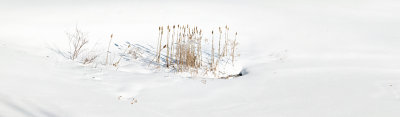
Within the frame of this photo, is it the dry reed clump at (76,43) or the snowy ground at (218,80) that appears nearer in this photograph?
the snowy ground at (218,80)

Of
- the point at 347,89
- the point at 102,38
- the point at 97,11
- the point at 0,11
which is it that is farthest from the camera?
the point at 97,11

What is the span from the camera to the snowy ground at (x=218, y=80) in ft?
7.54

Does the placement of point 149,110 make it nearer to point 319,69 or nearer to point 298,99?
point 298,99

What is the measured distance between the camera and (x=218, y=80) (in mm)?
3145

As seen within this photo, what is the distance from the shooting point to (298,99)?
2.46 m

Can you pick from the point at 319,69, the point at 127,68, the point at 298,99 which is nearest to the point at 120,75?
the point at 127,68

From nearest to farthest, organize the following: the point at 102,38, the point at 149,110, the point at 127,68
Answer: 1. the point at 149,110
2. the point at 127,68
3. the point at 102,38

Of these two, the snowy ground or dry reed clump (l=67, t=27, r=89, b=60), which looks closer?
the snowy ground

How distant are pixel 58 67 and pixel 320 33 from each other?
10.8ft

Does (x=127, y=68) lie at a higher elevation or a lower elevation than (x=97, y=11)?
lower

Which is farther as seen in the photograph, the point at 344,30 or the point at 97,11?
the point at 97,11

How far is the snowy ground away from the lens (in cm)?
230

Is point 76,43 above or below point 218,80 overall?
above

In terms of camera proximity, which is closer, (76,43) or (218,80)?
(218,80)
